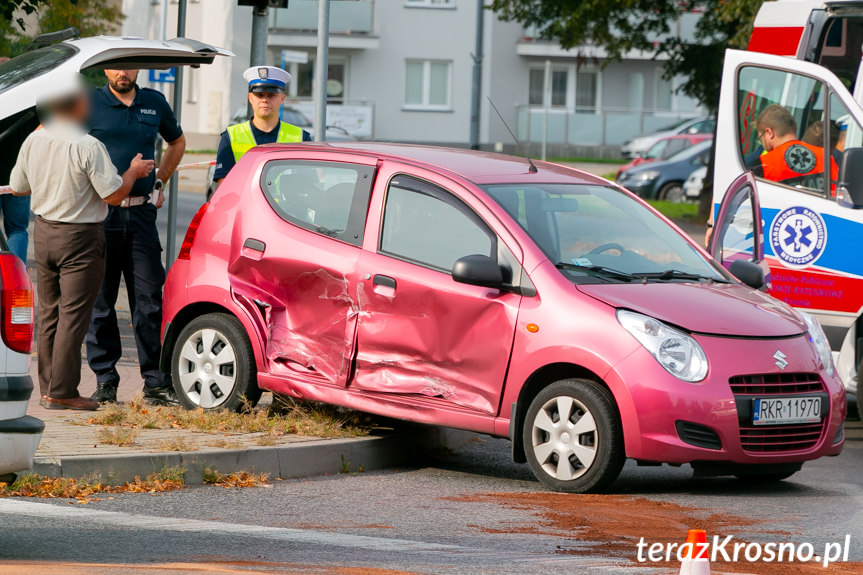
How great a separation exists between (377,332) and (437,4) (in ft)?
150

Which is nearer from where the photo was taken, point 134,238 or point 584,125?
point 134,238

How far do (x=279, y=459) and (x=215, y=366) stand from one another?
1268mm

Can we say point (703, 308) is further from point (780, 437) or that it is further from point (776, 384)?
point (780, 437)

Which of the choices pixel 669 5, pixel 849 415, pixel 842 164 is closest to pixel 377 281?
pixel 842 164

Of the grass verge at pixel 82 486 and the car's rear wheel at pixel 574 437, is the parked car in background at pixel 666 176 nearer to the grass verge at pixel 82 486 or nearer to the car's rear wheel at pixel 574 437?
the car's rear wheel at pixel 574 437

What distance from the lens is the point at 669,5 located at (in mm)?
27547

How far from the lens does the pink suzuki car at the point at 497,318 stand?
25.2 ft

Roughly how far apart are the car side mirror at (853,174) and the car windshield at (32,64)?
5400 mm

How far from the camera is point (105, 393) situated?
9.69 m

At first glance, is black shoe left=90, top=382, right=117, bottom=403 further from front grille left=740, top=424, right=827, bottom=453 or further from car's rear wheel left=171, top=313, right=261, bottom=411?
front grille left=740, top=424, right=827, bottom=453

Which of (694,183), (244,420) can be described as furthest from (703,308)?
(694,183)

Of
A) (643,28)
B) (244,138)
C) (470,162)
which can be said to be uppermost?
(643,28)

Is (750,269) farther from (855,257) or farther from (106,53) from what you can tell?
(106,53)

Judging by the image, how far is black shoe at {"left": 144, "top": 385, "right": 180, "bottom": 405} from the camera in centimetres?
966
